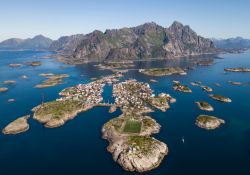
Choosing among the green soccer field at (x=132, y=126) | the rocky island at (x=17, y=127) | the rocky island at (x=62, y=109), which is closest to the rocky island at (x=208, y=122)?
the green soccer field at (x=132, y=126)

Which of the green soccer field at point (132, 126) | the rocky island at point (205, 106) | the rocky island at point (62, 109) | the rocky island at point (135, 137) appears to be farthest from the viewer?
the rocky island at point (205, 106)

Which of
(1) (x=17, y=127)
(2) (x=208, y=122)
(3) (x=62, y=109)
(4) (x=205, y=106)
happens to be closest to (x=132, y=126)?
(2) (x=208, y=122)

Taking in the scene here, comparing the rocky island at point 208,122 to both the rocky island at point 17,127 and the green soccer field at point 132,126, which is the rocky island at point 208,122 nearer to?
the green soccer field at point 132,126

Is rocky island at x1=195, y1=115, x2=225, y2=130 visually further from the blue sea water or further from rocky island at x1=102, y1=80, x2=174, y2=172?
rocky island at x1=102, y1=80, x2=174, y2=172

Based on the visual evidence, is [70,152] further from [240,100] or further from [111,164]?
[240,100]

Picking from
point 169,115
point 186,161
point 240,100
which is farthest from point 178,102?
point 186,161

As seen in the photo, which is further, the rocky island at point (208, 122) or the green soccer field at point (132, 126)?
the rocky island at point (208, 122)
